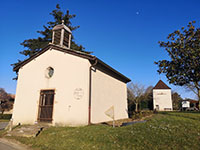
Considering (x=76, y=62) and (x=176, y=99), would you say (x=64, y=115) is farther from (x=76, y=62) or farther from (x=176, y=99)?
(x=176, y=99)

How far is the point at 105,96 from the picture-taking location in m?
11.9

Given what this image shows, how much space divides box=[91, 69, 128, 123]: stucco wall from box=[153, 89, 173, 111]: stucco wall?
2624cm

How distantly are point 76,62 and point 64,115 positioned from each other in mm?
3768

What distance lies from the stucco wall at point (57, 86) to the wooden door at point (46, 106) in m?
0.32

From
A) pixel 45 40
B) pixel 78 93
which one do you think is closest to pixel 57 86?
pixel 78 93

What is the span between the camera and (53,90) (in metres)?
10.6

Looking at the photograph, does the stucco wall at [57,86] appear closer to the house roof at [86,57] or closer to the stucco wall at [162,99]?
the house roof at [86,57]

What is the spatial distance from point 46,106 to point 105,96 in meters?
4.63

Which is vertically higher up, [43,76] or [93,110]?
[43,76]

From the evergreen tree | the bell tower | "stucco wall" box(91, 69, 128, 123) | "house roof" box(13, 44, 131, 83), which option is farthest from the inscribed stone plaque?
the evergreen tree

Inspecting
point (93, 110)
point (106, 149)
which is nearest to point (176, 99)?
point (93, 110)

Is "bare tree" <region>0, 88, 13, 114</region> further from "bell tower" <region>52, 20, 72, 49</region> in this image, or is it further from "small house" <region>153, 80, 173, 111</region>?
"small house" <region>153, 80, 173, 111</region>

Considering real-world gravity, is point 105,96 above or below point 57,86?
below

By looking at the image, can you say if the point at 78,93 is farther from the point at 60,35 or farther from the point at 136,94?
the point at 136,94
